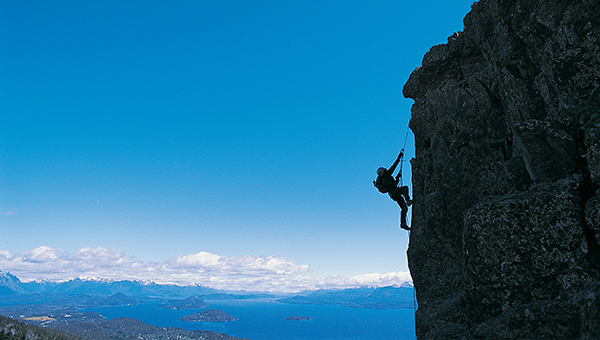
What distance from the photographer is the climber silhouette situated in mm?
12273

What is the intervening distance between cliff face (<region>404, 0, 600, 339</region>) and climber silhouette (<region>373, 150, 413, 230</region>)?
2165 millimetres

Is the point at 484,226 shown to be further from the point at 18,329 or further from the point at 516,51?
the point at 18,329

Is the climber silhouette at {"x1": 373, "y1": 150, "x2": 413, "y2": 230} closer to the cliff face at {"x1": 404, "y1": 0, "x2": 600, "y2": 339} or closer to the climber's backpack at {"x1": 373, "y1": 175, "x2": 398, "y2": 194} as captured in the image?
the climber's backpack at {"x1": 373, "y1": 175, "x2": 398, "y2": 194}

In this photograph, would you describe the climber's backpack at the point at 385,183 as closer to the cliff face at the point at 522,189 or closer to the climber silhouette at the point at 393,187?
the climber silhouette at the point at 393,187

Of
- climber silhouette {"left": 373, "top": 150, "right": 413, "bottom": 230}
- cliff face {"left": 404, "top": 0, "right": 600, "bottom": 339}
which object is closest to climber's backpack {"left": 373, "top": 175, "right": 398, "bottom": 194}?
climber silhouette {"left": 373, "top": 150, "right": 413, "bottom": 230}

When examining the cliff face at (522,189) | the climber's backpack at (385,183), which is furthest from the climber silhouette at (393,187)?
the cliff face at (522,189)

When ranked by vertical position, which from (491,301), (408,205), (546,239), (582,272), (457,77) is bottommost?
(491,301)

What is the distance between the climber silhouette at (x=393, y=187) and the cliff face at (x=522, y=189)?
7.10 feet

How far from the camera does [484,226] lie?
630 centimetres

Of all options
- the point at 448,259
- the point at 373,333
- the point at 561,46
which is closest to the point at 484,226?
the point at 448,259

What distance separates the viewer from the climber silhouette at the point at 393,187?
12273mm

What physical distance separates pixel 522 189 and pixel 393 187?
207 inches

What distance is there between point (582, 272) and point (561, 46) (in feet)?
15.2

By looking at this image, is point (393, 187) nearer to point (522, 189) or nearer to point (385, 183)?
point (385, 183)
